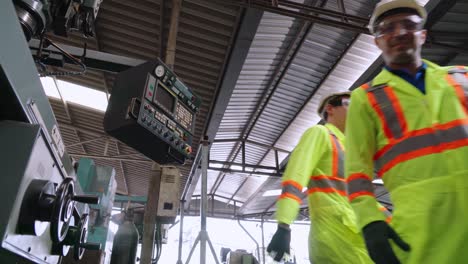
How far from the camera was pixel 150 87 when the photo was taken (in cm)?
226

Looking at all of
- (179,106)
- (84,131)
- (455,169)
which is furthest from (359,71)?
(84,131)

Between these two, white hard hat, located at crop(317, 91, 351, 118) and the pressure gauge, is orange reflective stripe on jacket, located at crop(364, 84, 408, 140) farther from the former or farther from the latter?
the pressure gauge

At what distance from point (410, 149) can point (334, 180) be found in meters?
0.82

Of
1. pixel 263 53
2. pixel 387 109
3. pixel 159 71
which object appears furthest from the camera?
pixel 263 53

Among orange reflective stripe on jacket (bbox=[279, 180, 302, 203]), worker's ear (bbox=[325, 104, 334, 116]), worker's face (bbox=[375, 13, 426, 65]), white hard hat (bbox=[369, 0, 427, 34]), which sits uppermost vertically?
worker's ear (bbox=[325, 104, 334, 116])

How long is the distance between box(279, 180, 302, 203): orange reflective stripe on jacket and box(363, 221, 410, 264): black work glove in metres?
0.58

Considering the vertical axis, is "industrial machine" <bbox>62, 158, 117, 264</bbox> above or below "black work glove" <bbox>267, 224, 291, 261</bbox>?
above

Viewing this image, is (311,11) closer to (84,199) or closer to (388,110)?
(388,110)

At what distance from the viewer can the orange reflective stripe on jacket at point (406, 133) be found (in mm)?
1099

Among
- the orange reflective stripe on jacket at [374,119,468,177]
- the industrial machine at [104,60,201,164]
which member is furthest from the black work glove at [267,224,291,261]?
the industrial machine at [104,60,201,164]

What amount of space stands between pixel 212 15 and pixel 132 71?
118 inches

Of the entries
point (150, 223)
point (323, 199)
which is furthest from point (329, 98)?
point (150, 223)

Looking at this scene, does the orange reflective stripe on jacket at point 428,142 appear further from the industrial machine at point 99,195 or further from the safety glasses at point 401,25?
the industrial machine at point 99,195

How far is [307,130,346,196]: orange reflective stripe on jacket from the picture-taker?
1.91m
